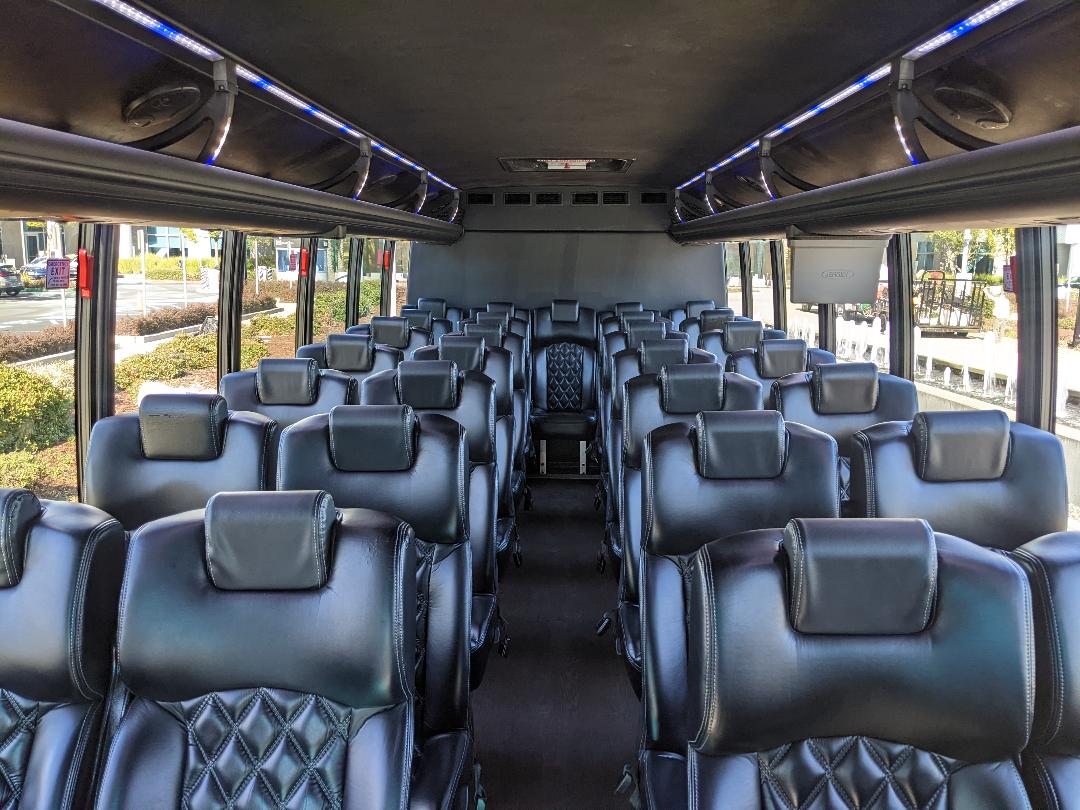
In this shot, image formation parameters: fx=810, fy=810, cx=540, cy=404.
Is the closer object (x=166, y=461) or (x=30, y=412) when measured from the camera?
(x=166, y=461)

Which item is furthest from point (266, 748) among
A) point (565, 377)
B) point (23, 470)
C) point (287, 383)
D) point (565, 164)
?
point (565, 164)

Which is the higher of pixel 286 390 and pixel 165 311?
pixel 165 311

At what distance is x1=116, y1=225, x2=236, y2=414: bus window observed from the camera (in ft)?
14.6

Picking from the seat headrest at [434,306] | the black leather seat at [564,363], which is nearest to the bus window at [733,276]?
the black leather seat at [564,363]

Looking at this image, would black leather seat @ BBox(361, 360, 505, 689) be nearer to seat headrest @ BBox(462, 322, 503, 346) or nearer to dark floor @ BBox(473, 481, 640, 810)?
dark floor @ BBox(473, 481, 640, 810)

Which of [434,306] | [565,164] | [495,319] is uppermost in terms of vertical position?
[565,164]

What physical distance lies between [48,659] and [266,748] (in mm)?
546

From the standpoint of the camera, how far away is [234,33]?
3.08m

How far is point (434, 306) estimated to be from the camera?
11305mm

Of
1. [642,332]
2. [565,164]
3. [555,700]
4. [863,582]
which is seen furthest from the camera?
[565,164]

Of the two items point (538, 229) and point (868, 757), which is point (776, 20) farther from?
point (538, 229)

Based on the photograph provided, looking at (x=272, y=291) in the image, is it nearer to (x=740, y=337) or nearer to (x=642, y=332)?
(x=642, y=332)

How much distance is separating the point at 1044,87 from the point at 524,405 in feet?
12.8

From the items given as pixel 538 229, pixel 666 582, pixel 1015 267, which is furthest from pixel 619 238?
pixel 666 582
